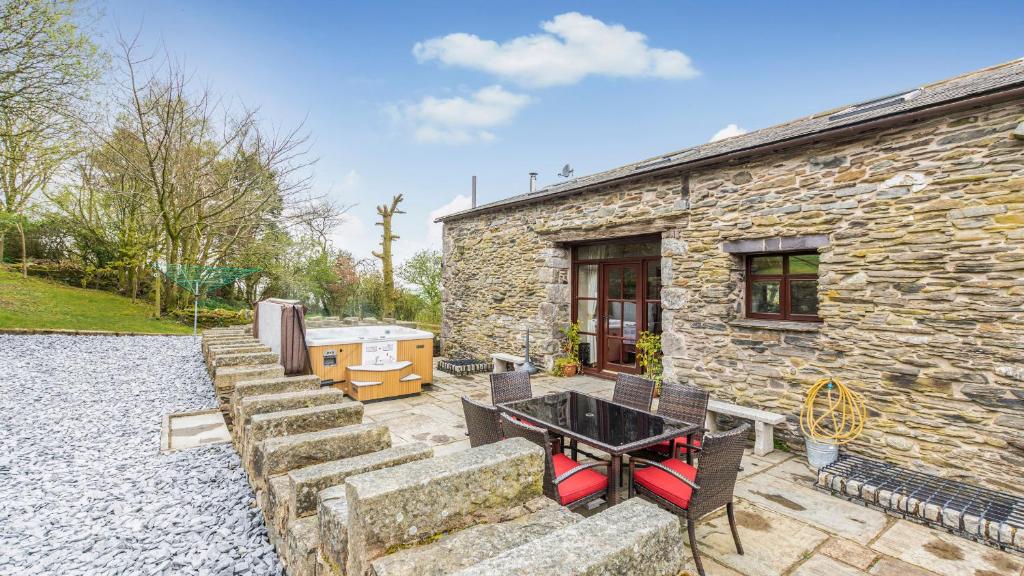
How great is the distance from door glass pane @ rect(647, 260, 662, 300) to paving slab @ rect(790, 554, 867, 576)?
13.7 feet

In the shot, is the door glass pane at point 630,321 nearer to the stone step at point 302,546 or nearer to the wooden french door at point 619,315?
the wooden french door at point 619,315

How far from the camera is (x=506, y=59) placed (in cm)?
1206

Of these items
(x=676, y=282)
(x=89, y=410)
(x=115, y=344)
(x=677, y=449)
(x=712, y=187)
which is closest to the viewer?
(x=677, y=449)

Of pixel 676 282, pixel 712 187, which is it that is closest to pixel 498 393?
pixel 676 282

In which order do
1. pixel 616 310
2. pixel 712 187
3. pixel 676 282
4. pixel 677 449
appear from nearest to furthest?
1. pixel 677 449
2. pixel 712 187
3. pixel 676 282
4. pixel 616 310

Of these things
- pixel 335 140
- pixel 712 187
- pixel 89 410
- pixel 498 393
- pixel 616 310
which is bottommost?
pixel 89 410

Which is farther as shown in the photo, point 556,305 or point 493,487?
point 556,305

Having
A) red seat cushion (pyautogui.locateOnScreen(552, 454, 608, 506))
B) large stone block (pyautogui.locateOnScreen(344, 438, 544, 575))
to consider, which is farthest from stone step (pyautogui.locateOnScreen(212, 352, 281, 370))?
large stone block (pyautogui.locateOnScreen(344, 438, 544, 575))

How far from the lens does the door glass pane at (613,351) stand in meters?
6.94

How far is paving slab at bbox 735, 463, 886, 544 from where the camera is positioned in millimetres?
2824

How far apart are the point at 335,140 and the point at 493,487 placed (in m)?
12.0

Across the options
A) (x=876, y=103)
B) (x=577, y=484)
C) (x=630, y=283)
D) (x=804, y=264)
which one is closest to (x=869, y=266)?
(x=804, y=264)

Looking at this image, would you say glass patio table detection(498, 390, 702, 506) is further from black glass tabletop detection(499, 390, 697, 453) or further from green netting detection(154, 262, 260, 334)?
green netting detection(154, 262, 260, 334)

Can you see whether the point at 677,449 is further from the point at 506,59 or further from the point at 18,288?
the point at 18,288
